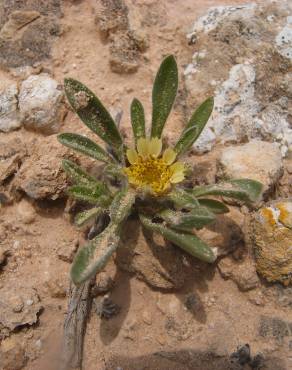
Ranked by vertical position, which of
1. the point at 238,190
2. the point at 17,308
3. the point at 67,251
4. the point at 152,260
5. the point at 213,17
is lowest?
the point at 17,308

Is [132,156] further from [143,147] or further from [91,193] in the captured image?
[91,193]

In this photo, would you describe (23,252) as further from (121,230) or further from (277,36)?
(277,36)

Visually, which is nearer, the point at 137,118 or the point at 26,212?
the point at 137,118

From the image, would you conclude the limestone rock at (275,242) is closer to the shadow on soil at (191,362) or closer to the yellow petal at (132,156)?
the shadow on soil at (191,362)

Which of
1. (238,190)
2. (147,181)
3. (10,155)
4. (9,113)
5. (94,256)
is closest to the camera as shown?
(94,256)

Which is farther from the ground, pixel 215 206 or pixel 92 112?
pixel 92 112

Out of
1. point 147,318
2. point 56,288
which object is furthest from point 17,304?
point 147,318

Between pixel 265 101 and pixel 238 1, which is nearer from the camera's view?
pixel 265 101

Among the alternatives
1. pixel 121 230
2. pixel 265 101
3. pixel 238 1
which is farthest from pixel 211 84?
pixel 121 230

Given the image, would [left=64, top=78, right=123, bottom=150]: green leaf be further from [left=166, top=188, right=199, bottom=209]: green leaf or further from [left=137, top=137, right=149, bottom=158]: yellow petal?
[left=166, top=188, right=199, bottom=209]: green leaf
